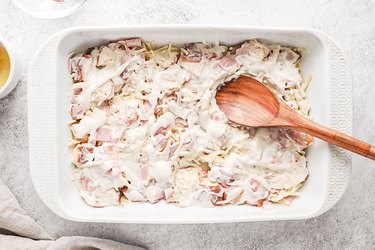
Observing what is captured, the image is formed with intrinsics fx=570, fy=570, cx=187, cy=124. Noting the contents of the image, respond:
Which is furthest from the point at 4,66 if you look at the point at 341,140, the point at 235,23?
the point at 341,140

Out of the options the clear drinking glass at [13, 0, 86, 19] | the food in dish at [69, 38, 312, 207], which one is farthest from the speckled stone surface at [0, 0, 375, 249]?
the food in dish at [69, 38, 312, 207]

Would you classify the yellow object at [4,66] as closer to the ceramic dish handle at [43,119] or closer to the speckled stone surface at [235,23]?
the speckled stone surface at [235,23]

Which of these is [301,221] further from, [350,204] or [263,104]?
[263,104]

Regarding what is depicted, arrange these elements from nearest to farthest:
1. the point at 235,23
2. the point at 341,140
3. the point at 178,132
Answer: the point at 341,140
the point at 178,132
the point at 235,23

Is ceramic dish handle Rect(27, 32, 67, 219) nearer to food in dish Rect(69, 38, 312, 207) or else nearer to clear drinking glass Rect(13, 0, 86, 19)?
food in dish Rect(69, 38, 312, 207)

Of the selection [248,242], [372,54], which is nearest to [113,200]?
[248,242]

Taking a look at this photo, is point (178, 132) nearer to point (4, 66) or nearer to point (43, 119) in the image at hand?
point (43, 119)

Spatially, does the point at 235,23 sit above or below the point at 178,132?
above
